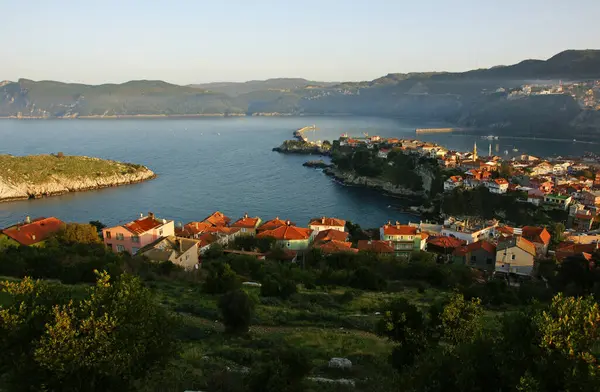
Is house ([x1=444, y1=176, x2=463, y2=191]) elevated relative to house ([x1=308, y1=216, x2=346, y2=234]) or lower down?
lower down

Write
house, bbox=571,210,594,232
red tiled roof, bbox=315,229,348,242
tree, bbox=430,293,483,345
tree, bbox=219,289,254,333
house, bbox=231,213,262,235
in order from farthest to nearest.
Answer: house, bbox=571,210,594,232 → house, bbox=231,213,262,235 → red tiled roof, bbox=315,229,348,242 → tree, bbox=219,289,254,333 → tree, bbox=430,293,483,345

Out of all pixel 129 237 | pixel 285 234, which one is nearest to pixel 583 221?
pixel 285 234

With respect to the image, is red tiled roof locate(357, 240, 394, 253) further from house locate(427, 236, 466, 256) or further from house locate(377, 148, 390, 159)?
house locate(377, 148, 390, 159)

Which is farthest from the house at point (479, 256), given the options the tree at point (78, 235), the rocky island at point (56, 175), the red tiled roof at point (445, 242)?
the rocky island at point (56, 175)

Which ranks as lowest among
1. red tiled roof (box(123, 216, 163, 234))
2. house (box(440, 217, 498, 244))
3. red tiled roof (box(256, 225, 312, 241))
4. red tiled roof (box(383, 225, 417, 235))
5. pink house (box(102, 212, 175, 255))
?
house (box(440, 217, 498, 244))

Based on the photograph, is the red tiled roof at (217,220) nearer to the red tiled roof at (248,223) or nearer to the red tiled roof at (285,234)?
the red tiled roof at (248,223)

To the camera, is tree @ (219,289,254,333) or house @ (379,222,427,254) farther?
house @ (379,222,427,254)

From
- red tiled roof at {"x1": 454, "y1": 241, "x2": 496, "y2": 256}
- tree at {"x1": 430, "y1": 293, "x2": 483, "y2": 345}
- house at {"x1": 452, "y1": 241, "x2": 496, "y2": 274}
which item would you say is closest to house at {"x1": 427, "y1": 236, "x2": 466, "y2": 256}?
red tiled roof at {"x1": 454, "y1": 241, "x2": 496, "y2": 256}
